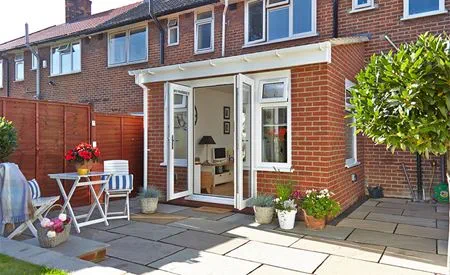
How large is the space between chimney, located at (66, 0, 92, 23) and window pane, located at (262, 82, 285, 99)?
41.3 ft

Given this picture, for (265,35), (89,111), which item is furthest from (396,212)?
(89,111)

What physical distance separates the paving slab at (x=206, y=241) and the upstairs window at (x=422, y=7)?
19.4 ft

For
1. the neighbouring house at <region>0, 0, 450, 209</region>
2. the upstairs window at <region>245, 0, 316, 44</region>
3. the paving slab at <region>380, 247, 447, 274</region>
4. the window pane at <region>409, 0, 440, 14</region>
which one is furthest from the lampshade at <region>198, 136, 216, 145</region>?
the paving slab at <region>380, 247, 447, 274</region>

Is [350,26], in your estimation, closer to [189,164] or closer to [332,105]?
[332,105]

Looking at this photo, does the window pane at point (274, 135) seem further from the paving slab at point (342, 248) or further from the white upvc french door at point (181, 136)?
the paving slab at point (342, 248)

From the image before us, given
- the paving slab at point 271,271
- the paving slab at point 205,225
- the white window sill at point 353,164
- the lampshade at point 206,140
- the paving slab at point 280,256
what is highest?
the lampshade at point 206,140

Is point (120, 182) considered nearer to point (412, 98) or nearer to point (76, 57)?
point (412, 98)

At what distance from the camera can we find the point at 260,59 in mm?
5770

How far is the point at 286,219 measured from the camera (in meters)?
5.07

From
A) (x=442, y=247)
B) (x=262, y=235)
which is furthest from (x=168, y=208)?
(x=442, y=247)

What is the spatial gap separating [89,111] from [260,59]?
3.55m

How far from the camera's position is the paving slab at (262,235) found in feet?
14.9

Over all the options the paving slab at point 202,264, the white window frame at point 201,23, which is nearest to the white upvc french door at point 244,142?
the paving slab at point 202,264

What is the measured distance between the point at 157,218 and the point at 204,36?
5.96 m
